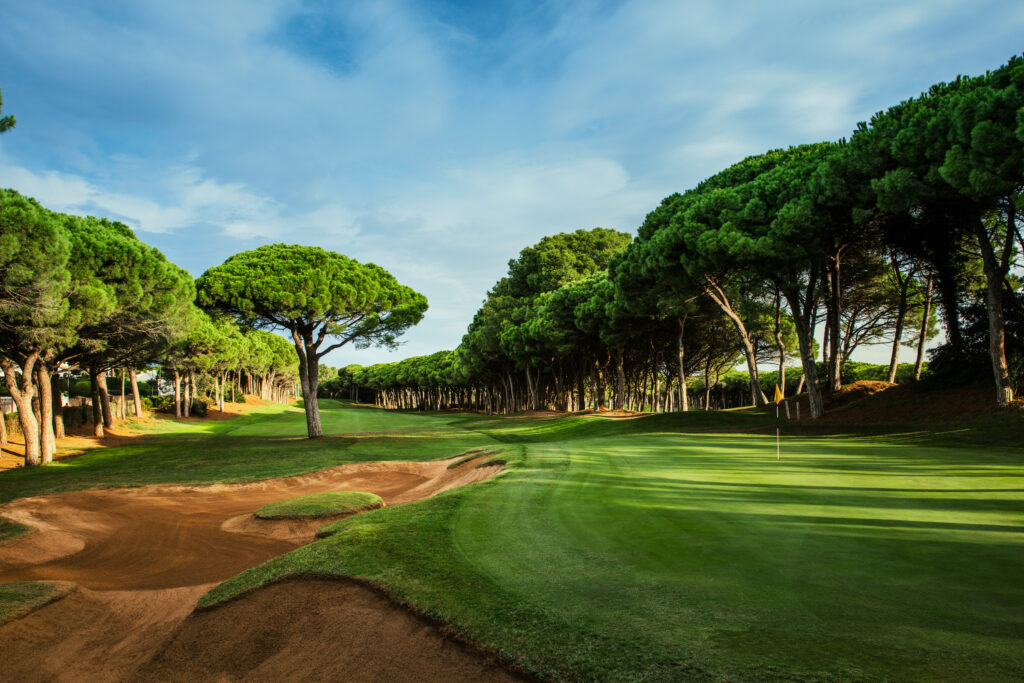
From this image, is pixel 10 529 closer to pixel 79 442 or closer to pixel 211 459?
pixel 211 459

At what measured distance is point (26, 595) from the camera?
21.7 ft

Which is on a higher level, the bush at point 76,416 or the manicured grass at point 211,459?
the bush at point 76,416

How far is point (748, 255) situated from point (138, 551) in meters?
21.9

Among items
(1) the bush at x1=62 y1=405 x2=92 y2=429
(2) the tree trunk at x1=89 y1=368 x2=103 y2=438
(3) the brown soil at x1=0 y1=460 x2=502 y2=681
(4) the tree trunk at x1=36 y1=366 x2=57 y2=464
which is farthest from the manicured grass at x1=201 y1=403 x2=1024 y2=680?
(1) the bush at x1=62 y1=405 x2=92 y2=429

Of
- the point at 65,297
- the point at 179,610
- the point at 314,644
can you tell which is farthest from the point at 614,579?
the point at 65,297

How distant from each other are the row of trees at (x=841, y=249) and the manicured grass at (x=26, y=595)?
20567 mm

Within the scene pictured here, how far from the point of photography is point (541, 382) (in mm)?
67812

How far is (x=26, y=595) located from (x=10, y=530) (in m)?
4.52

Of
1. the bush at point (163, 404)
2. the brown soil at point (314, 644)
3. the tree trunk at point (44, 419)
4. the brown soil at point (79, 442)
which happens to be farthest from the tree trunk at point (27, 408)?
the bush at point (163, 404)

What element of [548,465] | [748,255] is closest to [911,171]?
[748,255]

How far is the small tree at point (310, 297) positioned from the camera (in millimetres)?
27531

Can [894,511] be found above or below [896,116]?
below

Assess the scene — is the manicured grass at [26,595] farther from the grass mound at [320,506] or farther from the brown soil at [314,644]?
the grass mound at [320,506]

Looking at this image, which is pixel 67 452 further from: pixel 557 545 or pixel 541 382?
pixel 541 382
